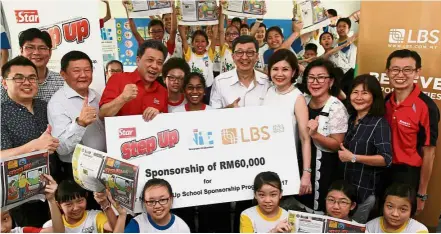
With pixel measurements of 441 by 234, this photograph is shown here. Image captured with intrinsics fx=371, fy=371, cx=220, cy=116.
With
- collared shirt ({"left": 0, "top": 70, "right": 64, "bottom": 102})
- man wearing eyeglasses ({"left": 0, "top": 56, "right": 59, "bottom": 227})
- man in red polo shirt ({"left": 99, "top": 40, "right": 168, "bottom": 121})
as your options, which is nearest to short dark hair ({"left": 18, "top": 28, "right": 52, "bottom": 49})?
collared shirt ({"left": 0, "top": 70, "right": 64, "bottom": 102})

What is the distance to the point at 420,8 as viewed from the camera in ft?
9.71

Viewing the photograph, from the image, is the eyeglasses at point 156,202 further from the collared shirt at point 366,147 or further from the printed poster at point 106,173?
the collared shirt at point 366,147

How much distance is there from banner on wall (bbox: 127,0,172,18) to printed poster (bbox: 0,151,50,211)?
2.41 meters

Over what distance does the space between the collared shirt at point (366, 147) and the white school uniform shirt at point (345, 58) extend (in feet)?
7.10

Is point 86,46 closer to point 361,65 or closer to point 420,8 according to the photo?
point 361,65

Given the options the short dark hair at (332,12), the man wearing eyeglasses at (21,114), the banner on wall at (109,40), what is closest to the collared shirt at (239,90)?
the man wearing eyeglasses at (21,114)

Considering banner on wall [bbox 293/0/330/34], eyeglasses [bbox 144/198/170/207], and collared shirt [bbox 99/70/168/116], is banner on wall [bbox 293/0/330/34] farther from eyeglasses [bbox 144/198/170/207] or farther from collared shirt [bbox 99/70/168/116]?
eyeglasses [bbox 144/198/170/207]

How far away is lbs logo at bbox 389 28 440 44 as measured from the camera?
2.96 metres

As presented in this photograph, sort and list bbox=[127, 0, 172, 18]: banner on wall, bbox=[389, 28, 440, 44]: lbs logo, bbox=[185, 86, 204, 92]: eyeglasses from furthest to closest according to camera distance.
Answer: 1. bbox=[127, 0, 172, 18]: banner on wall
2. bbox=[389, 28, 440, 44]: lbs logo
3. bbox=[185, 86, 204, 92]: eyeglasses

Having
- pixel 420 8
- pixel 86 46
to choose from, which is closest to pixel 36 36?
pixel 86 46

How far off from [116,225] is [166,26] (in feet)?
10.5

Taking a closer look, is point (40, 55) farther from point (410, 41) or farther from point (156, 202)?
point (410, 41)

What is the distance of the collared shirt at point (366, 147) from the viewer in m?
2.47

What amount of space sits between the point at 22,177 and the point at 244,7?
300 cm
